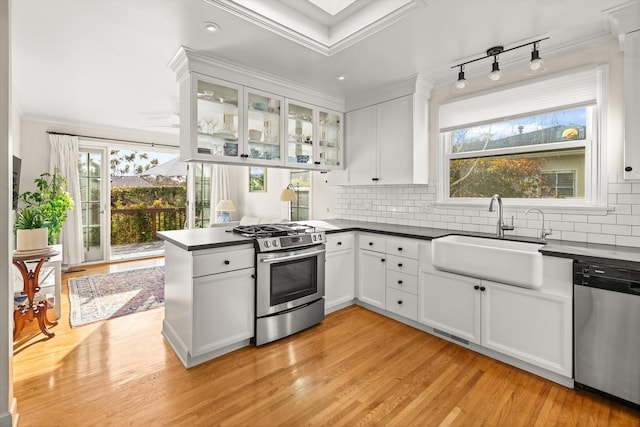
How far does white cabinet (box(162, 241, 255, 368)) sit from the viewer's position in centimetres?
224

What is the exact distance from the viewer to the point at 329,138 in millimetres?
3814

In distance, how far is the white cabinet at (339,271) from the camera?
10.4 ft

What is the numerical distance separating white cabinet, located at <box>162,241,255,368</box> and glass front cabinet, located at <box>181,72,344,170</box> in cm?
94

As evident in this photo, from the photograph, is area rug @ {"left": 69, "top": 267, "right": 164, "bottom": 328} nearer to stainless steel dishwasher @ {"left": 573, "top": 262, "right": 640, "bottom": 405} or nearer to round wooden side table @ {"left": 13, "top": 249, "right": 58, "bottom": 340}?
round wooden side table @ {"left": 13, "top": 249, "right": 58, "bottom": 340}

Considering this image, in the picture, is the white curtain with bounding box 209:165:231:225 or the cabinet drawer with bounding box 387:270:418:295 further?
the white curtain with bounding box 209:165:231:225

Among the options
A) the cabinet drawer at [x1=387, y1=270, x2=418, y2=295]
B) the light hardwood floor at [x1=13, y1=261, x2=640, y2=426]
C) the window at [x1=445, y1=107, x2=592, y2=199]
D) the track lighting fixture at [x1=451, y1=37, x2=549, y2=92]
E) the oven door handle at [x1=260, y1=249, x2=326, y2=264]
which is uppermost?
the track lighting fixture at [x1=451, y1=37, x2=549, y2=92]

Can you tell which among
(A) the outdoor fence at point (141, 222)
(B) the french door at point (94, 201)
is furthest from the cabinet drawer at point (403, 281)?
(A) the outdoor fence at point (141, 222)

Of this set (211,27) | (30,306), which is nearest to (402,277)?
(211,27)

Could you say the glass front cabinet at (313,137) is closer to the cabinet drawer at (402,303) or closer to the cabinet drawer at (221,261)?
the cabinet drawer at (221,261)

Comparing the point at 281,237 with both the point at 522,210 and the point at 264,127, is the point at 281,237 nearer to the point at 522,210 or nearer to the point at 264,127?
the point at 264,127

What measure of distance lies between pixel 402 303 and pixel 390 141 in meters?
1.74

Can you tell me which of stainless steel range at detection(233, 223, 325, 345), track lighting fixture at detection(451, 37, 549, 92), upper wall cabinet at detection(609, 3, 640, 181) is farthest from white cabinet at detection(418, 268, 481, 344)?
track lighting fixture at detection(451, 37, 549, 92)

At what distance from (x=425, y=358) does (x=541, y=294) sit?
3.13 ft

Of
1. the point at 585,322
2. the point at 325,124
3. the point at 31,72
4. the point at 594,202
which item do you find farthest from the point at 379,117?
the point at 31,72
